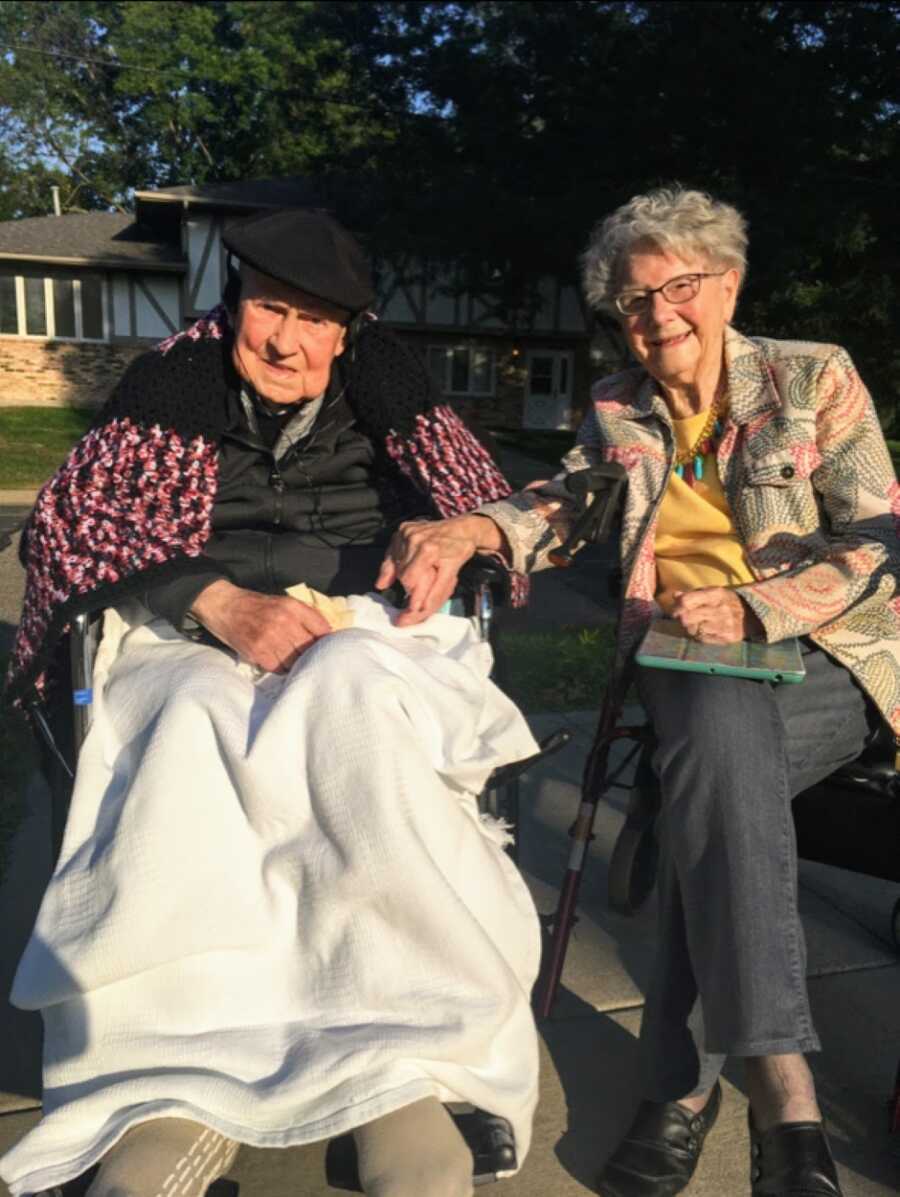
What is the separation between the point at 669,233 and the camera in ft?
7.80

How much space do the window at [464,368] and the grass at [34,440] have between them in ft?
26.6

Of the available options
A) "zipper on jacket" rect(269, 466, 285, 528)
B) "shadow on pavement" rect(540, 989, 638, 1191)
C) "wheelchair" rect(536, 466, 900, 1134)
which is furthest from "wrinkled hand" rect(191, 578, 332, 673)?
"shadow on pavement" rect(540, 989, 638, 1191)

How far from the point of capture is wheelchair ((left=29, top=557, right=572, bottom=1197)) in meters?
1.92

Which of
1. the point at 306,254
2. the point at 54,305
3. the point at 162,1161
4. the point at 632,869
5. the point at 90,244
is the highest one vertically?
the point at 90,244

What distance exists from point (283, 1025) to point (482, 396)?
1054 inches

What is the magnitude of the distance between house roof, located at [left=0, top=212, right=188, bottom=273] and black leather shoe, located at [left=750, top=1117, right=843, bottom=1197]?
27.1m

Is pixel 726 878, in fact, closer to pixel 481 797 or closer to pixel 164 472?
pixel 481 797

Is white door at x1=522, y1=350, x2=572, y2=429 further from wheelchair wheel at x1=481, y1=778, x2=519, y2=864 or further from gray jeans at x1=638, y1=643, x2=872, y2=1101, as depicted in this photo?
gray jeans at x1=638, y1=643, x2=872, y2=1101

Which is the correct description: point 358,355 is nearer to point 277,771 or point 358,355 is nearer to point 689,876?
point 277,771

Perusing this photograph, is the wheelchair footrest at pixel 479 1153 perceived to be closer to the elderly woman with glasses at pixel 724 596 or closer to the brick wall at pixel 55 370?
the elderly woman with glasses at pixel 724 596

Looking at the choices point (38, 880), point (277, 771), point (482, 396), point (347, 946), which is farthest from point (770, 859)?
point (482, 396)

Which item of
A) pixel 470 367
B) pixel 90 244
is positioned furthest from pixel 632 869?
pixel 90 244

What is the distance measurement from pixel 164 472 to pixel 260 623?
1.53 ft

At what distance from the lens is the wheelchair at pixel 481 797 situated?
1925 mm
